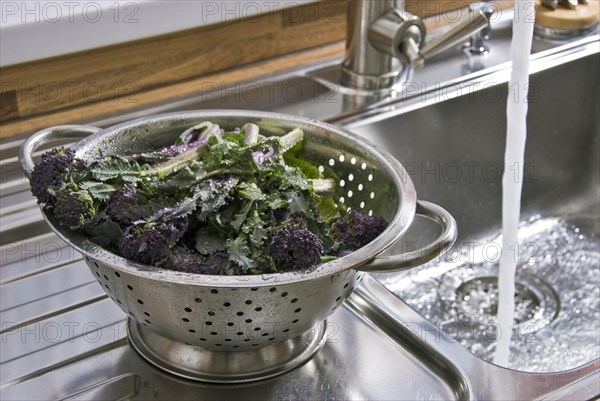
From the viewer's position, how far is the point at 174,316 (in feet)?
2.42

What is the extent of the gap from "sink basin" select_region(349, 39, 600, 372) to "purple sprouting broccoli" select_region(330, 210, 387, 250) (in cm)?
41

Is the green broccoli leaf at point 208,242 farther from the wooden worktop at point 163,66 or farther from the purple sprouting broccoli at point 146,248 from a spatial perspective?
the wooden worktop at point 163,66

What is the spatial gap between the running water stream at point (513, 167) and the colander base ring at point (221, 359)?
1.27 ft

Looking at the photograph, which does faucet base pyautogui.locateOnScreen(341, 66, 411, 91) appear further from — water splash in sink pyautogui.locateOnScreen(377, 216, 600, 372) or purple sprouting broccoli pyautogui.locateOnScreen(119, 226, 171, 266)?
purple sprouting broccoli pyautogui.locateOnScreen(119, 226, 171, 266)

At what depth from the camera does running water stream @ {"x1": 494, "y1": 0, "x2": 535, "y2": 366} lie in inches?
45.1

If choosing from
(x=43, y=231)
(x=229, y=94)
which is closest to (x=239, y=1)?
(x=229, y=94)

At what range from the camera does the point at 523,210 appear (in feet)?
4.63

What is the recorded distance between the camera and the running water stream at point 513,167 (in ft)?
3.76

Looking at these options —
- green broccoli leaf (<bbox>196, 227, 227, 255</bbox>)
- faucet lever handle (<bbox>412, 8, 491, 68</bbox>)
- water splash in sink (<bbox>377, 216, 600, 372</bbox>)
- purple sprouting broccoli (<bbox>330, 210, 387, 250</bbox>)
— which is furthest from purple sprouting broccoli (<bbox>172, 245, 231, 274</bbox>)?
faucet lever handle (<bbox>412, 8, 491, 68</bbox>)

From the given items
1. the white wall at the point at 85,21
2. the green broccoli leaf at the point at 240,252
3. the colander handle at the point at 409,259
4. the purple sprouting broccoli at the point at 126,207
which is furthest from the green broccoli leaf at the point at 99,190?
the white wall at the point at 85,21

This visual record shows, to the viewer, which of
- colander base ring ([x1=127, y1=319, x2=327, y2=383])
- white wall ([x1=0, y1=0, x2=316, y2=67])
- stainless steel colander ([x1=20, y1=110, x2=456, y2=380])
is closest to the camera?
stainless steel colander ([x1=20, y1=110, x2=456, y2=380])

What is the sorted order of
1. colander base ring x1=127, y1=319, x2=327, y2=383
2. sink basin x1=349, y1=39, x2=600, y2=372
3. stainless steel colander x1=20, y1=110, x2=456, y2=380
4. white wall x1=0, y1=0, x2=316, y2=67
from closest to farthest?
stainless steel colander x1=20, y1=110, x2=456, y2=380 < colander base ring x1=127, y1=319, x2=327, y2=383 < white wall x1=0, y1=0, x2=316, y2=67 < sink basin x1=349, y1=39, x2=600, y2=372

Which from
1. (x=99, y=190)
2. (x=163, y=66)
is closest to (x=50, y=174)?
(x=99, y=190)

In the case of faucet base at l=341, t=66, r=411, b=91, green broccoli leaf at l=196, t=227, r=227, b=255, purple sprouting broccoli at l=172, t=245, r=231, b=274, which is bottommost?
faucet base at l=341, t=66, r=411, b=91
